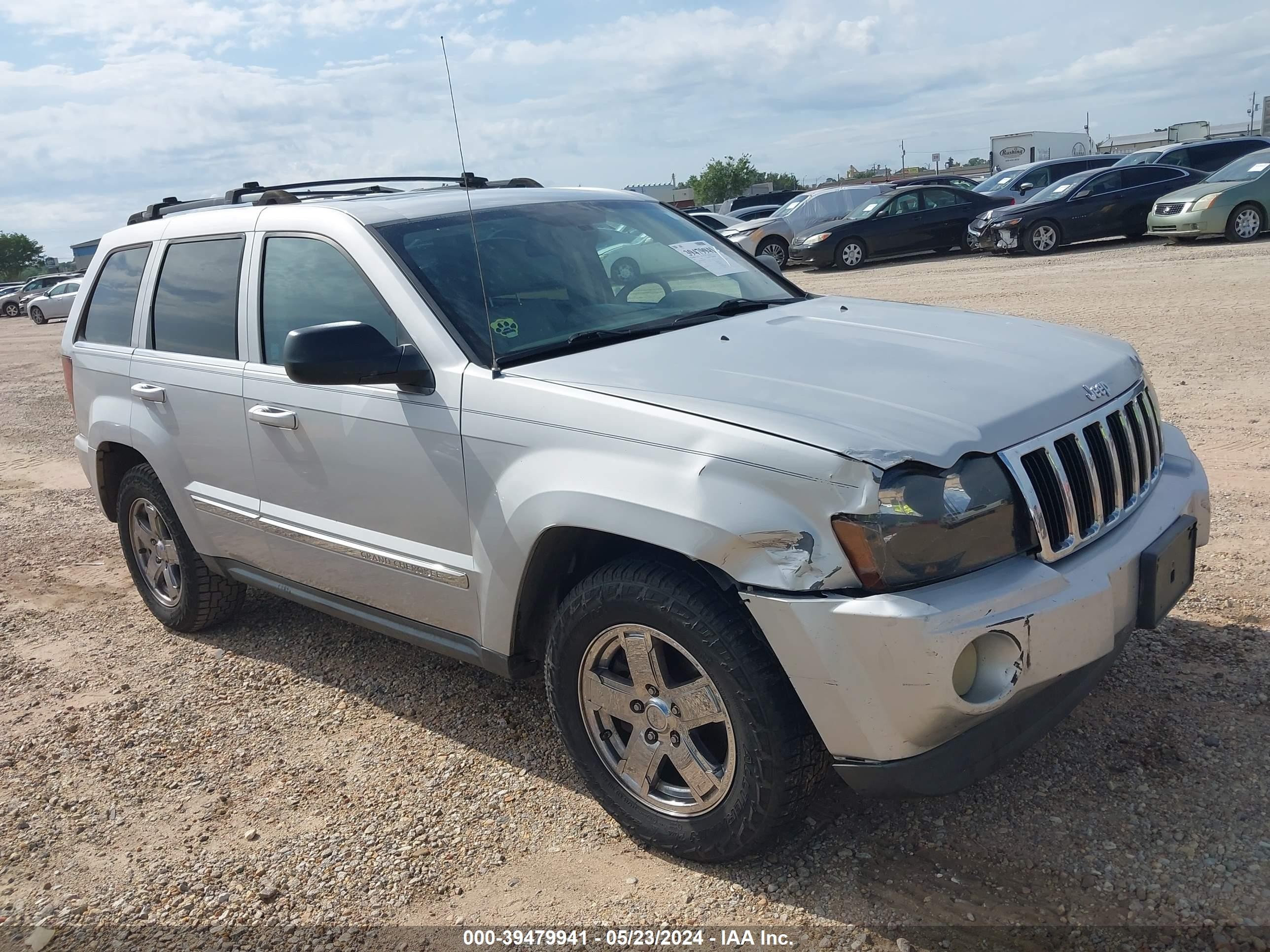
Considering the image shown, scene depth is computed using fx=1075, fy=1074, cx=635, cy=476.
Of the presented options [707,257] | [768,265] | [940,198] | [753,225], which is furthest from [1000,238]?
[707,257]

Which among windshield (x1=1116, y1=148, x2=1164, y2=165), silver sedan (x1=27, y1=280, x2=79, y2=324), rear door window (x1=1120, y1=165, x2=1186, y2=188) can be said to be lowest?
silver sedan (x1=27, y1=280, x2=79, y2=324)

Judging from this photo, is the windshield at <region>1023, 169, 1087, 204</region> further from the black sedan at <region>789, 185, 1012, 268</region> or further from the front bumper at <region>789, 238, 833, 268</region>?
the front bumper at <region>789, 238, 833, 268</region>

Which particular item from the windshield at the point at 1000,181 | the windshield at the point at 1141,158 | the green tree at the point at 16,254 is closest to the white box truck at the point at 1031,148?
the windshield at the point at 1000,181

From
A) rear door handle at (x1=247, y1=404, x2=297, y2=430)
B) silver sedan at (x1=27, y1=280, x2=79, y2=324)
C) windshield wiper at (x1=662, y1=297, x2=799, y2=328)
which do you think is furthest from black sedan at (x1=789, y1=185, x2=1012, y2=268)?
silver sedan at (x1=27, y1=280, x2=79, y2=324)

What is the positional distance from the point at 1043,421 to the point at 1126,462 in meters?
0.47

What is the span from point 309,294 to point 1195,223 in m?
16.3

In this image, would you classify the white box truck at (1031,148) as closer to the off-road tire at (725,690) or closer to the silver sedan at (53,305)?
the silver sedan at (53,305)

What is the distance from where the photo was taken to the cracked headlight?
2461 millimetres

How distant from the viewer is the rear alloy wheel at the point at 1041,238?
60.9ft

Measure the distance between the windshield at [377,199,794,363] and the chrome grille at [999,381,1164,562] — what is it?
135 cm

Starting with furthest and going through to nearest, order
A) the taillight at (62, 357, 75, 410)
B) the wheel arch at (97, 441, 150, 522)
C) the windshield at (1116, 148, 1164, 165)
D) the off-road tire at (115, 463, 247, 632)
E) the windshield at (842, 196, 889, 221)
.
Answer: the windshield at (842, 196, 889, 221) → the windshield at (1116, 148, 1164, 165) → the taillight at (62, 357, 75, 410) → the wheel arch at (97, 441, 150, 522) → the off-road tire at (115, 463, 247, 632)

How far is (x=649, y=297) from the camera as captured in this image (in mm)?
3844

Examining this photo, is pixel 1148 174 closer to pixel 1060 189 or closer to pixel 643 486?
pixel 1060 189

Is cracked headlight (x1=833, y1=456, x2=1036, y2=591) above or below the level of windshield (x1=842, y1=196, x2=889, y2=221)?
above
